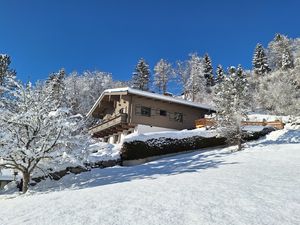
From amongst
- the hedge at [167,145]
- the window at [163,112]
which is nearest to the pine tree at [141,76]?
the window at [163,112]

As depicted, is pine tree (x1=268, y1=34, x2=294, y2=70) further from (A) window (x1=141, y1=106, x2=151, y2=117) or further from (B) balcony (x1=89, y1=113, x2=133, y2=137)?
(B) balcony (x1=89, y1=113, x2=133, y2=137)

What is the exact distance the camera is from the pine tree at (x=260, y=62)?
67094 millimetres

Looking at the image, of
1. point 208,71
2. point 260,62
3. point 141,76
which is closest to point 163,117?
point 141,76

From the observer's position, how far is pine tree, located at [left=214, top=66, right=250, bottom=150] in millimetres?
24312

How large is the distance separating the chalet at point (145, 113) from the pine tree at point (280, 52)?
1265 inches

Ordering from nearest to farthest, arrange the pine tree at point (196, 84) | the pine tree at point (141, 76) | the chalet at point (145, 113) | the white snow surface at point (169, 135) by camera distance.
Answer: the white snow surface at point (169, 135), the chalet at point (145, 113), the pine tree at point (196, 84), the pine tree at point (141, 76)

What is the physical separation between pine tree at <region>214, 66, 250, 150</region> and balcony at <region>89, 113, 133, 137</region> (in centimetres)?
1062

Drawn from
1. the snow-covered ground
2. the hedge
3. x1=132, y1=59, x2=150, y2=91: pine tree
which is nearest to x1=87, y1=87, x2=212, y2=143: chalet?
the hedge

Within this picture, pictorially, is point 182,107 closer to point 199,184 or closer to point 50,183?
point 50,183

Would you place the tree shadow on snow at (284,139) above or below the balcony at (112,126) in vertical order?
below

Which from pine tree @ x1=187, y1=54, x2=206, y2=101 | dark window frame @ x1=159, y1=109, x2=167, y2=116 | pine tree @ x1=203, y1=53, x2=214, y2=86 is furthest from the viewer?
pine tree @ x1=203, y1=53, x2=214, y2=86

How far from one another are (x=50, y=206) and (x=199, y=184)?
5020 mm

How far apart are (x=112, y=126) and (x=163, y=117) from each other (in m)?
5.91

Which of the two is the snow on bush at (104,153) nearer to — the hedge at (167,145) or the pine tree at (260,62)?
the hedge at (167,145)
